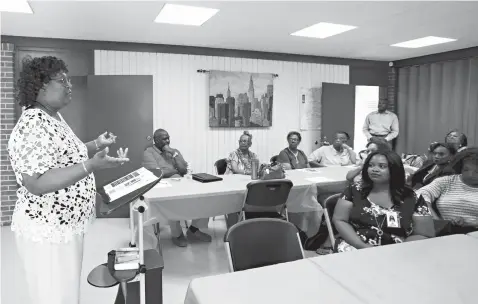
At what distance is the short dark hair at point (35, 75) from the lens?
5.54 feet

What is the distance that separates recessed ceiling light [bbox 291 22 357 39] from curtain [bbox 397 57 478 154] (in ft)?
9.44

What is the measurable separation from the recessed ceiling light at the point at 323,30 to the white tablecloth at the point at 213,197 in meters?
1.96

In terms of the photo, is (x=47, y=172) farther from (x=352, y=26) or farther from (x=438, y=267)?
(x=352, y=26)

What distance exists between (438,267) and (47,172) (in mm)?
1724

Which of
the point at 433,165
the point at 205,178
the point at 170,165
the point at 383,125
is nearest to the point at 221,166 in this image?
the point at 170,165

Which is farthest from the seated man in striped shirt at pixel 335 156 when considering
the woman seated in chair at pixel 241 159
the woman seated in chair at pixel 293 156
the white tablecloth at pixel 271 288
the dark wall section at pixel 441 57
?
the white tablecloth at pixel 271 288

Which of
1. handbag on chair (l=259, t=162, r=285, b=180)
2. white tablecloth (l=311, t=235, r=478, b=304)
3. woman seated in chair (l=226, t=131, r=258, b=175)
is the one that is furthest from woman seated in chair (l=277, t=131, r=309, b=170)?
white tablecloth (l=311, t=235, r=478, b=304)

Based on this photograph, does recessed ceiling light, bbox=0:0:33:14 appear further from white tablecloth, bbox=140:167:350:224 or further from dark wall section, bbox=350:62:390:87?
dark wall section, bbox=350:62:390:87

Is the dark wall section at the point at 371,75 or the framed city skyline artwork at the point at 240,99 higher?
the dark wall section at the point at 371,75

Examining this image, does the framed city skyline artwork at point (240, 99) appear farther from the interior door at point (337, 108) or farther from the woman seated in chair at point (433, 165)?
the woman seated in chair at point (433, 165)

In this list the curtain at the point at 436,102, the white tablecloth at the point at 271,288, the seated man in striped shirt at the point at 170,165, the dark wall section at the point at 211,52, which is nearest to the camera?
the white tablecloth at the point at 271,288

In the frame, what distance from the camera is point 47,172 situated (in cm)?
154

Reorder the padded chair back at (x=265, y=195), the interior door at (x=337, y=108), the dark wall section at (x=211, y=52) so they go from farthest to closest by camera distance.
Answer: the interior door at (x=337, y=108)
the dark wall section at (x=211, y=52)
the padded chair back at (x=265, y=195)

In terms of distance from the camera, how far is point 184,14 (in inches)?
169
